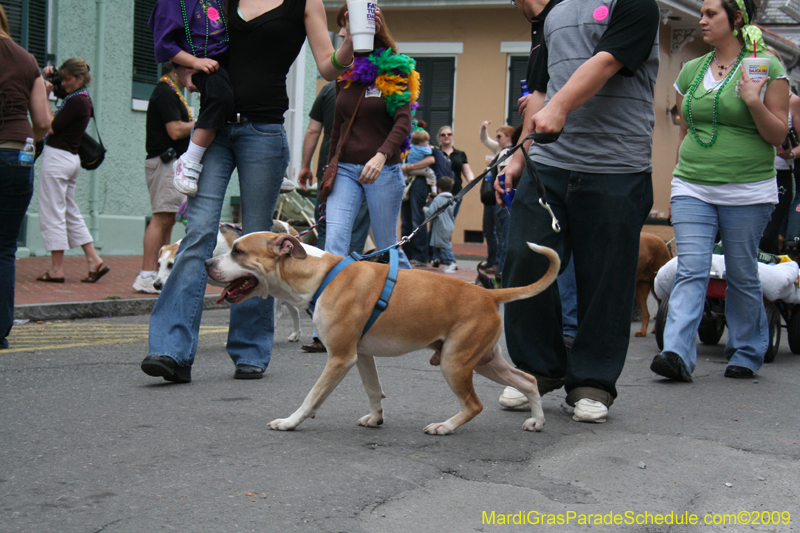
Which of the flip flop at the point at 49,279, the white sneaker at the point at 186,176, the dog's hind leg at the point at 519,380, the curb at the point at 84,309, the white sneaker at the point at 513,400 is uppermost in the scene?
the white sneaker at the point at 186,176

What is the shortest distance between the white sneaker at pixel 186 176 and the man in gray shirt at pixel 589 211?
5.54ft

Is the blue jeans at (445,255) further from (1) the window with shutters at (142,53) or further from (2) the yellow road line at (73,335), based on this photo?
(2) the yellow road line at (73,335)

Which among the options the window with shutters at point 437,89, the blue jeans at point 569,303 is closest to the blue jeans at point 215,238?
the blue jeans at point 569,303

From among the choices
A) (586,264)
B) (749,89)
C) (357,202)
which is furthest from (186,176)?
(749,89)

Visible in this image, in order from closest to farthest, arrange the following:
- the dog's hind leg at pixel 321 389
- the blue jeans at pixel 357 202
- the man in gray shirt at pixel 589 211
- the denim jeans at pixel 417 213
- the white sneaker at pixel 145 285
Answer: the dog's hind leg at pixel 321 389 < the man in gray shirt at pixel 589 211 < the blue jeans at pixel 357 202 < the white sneaker at pixel 145 285 < the denim jeans at pixel 417 213

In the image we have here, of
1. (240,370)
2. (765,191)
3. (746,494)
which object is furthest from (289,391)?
(765,191)

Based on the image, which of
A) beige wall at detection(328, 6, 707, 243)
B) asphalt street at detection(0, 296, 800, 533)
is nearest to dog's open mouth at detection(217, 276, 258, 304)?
asphalt street at detection(0, 296, 800, 533)

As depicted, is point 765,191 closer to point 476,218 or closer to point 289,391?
point 289,391

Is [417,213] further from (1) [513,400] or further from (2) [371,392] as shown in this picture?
(2) [371,392]

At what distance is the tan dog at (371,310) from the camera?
144 inches

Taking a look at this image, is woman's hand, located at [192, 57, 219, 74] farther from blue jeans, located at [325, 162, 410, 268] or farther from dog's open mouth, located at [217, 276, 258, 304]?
blue jeans, located at [325, 162, 410, 268]

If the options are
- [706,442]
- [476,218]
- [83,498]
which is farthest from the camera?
[476,218]

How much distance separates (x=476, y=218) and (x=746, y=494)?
16.4 m

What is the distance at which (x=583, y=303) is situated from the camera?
4301 mm
